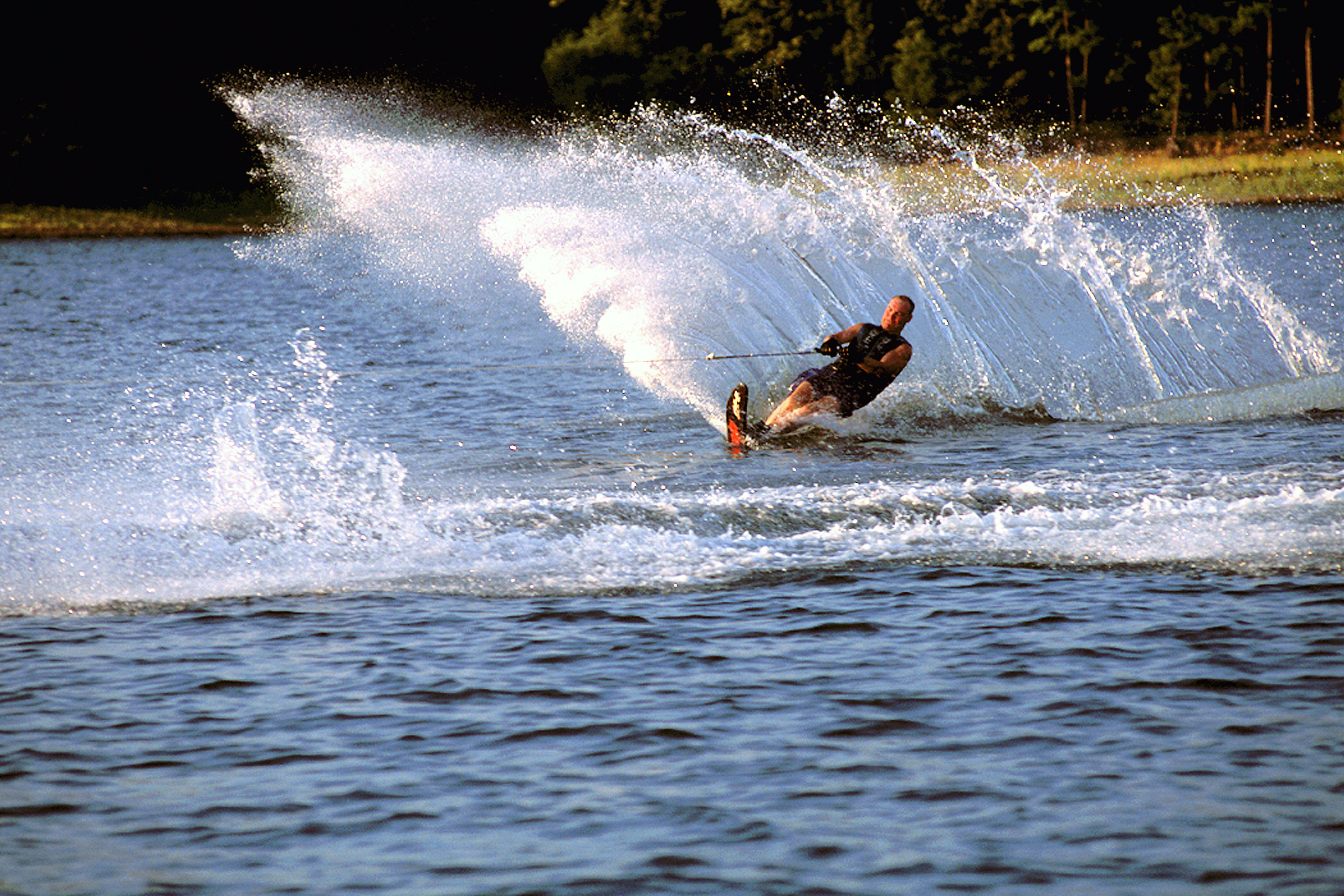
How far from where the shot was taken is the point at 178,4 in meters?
71.2

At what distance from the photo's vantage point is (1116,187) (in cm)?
5006

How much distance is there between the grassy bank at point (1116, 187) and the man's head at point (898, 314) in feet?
93.4

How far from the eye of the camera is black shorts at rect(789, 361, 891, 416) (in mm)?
13867

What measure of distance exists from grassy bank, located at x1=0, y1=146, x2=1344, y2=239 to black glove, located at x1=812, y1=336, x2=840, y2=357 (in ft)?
94.4

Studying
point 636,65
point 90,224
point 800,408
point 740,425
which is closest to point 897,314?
point 800,408

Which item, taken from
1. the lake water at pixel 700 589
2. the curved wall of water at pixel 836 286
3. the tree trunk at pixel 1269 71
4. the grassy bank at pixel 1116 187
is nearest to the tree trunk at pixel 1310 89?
the tree trunk at pixel 1269 71

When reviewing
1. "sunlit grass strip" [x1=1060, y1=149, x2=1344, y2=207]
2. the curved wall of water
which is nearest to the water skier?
the curved wall of water

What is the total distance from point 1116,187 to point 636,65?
90.6 ft

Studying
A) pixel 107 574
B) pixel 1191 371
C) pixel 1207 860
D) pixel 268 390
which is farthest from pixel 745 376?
pixel 1207 860

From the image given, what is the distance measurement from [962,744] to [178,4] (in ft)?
238

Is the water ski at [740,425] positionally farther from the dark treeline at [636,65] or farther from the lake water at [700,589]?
the dark treeline at [636,65]

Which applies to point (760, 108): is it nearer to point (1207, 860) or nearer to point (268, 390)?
point (268, 390)

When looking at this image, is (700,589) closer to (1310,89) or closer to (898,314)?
(898,314)

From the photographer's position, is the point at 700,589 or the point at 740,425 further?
the point at 740,425
